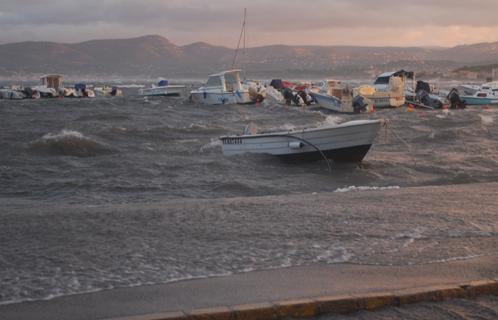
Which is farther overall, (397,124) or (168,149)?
(397,124)

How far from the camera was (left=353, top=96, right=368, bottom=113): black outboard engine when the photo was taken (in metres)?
42.9

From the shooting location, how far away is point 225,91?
5062cm

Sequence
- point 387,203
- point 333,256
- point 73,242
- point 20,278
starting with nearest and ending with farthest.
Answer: point 20,278, point 333,256, point 73,242, point 387,203

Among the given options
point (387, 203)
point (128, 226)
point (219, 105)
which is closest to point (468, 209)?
point (387, 203)

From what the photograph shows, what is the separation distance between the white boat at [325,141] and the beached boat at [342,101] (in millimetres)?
25283

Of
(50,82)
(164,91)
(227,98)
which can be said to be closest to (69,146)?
(227,98)

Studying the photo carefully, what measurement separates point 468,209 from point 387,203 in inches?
51.2

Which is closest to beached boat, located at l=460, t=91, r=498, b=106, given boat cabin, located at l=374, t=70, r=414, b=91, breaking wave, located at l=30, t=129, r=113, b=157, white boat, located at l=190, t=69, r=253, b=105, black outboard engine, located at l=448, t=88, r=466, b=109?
black outboard engine, located at l=448, t=88, r=466, b=109

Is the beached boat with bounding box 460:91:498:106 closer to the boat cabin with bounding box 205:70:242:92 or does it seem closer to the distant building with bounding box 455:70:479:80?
the boat cabin with bounding box 205:70:242:92

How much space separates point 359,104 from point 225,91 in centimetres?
1180

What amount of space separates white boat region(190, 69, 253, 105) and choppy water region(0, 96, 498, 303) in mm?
17634

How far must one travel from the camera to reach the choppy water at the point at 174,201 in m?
7.38

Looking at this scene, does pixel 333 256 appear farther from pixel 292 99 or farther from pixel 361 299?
pixel 292 99

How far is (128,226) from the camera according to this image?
374 inches
